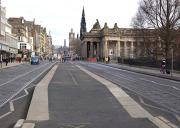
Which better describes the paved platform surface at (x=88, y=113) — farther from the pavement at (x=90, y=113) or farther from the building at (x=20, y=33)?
the building at (x=20, y=33)

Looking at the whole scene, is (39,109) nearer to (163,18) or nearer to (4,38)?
(163,18)

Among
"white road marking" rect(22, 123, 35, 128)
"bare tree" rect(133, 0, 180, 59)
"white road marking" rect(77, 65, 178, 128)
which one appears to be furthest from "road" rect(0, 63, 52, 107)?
"bare tree" rect(133, 0, 180, 59)

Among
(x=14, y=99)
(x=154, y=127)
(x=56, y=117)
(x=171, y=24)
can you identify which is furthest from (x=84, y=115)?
(x=171, y=24)

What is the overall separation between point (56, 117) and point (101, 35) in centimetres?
17645

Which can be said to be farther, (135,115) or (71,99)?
(71,99)

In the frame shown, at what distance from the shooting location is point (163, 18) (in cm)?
7331

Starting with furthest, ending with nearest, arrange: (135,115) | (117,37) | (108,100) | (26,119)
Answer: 1. (117,37)
2. (108,100)
3. (135,115)
4. (26,119)

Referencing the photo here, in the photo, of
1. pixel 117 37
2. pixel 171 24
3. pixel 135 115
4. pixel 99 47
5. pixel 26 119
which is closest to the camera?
pixel 26 119

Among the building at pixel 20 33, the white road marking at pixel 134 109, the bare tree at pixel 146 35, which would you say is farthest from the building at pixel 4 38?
the white road marking at pixel 134 109

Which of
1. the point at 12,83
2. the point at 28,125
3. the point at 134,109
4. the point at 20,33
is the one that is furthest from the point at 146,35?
the point at 20,33

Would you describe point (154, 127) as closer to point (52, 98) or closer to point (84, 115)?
point (84, 115)

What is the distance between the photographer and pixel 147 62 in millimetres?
72938

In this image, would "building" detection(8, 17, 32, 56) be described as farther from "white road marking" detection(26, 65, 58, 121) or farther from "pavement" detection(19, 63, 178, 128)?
"pavement" detection(19, 63, 178, 128)

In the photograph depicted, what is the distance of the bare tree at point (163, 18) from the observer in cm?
7031
